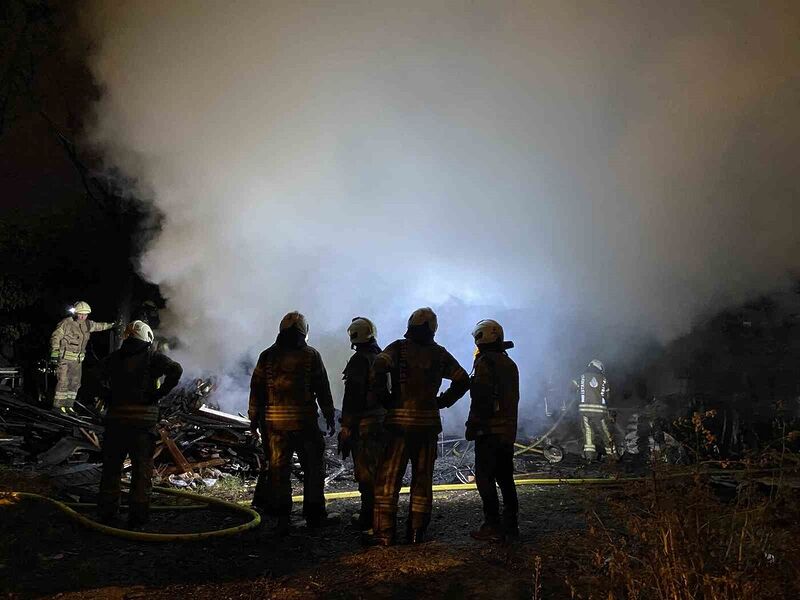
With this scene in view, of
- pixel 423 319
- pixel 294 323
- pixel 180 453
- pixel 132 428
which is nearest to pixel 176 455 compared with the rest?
pixel 180 453

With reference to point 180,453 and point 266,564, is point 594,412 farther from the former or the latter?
point 266,564

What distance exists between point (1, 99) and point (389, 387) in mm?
12103

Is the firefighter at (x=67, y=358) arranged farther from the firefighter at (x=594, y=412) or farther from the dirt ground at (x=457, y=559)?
the firefighter at (x=594, y=412)

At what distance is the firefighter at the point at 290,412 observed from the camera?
505 cm

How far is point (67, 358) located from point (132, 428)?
6.47m

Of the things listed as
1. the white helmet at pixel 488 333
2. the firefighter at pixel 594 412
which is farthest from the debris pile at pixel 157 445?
the firefighter at pixel 594 412

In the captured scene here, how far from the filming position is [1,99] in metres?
11.6

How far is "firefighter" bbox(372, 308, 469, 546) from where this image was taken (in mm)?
4535

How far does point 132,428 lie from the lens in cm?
506

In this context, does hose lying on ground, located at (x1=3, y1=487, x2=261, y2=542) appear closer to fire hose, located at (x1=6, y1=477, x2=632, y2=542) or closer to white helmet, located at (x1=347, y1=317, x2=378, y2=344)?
fire hose, located at (x1=6, y1=477, x2=632, y2=542)

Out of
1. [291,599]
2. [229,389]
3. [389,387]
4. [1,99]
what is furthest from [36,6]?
[291,599]

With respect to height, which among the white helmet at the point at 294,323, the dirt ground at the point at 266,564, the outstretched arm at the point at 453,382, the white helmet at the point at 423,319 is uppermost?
the white helmet at the point at 294,323

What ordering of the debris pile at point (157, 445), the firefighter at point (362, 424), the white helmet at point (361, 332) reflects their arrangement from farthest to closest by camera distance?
the debris pile at point (157, 445)
the white helmet at point (361, 332)
the firefighter at point (362, 424)

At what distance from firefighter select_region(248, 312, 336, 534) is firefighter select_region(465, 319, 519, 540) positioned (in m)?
1.47
